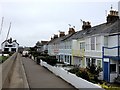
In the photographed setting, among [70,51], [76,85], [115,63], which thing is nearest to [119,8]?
[115,63]

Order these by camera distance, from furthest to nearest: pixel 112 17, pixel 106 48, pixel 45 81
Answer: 1. pixel 112 17
2. pixel 106 48
3. pixel 45 81

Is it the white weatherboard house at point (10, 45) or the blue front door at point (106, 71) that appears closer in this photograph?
the blue front door at point (106, 71)

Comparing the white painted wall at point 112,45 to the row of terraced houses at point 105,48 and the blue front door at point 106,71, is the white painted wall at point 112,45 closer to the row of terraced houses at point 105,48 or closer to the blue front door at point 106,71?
the row of terraced houses at point 105,48


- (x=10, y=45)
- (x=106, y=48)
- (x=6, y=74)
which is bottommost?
(x=6, y=74)

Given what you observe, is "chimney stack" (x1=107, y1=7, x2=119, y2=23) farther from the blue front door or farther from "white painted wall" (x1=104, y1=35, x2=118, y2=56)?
the blue front door

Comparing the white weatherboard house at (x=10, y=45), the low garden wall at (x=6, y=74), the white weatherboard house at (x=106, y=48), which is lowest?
the low garden wall at (x=6, y=74)

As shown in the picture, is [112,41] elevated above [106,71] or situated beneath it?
elevated above

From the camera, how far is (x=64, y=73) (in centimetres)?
1770

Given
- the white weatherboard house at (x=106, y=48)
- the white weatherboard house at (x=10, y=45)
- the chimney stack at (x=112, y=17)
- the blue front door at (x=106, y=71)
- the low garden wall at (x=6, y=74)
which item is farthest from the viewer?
the white weatherboard house at (x=10, y=45)

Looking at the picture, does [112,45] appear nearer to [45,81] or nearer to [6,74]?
[45,81]

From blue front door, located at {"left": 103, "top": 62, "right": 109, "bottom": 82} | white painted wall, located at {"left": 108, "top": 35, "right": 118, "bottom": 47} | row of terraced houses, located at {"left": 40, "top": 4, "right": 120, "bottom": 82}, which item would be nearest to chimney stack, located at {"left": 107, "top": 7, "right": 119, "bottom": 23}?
row of terraced houses, located at {"left": 40, "top": 4, "right": 120, "bottom": 82}

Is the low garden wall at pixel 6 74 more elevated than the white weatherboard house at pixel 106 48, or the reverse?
the white weatherboard house at pixel 106 48

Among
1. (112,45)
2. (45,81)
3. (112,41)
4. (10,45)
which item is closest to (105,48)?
(112,45)

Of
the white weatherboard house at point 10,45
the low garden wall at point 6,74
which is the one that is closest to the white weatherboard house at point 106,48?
the low garden wall at point 6,74
